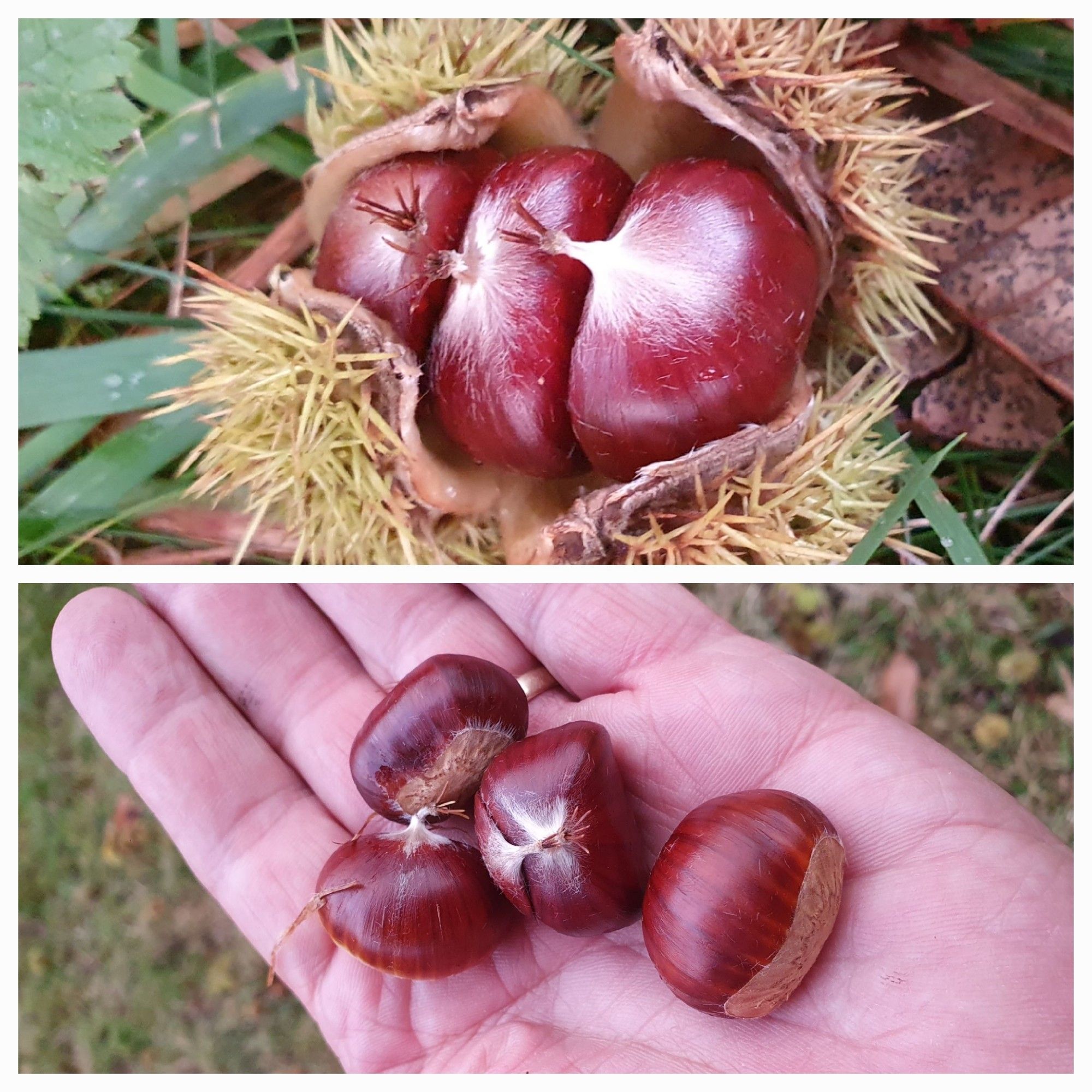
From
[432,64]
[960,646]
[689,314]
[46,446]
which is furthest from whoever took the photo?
[960,646]

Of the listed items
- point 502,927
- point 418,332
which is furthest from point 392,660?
point 418,332

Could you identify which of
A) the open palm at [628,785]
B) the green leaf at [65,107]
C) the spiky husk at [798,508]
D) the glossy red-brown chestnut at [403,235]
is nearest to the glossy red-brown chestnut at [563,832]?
the open palm at [628,785]

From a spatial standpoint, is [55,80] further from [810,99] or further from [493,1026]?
[493,1026]

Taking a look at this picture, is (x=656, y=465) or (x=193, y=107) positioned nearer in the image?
(x=656, y=465)

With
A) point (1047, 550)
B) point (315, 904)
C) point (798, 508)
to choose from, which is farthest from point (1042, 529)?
point (315, 904)

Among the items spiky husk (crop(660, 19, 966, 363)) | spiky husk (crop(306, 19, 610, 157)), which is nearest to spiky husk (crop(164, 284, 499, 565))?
spiky husk (crop(306, 19, 610, 157))

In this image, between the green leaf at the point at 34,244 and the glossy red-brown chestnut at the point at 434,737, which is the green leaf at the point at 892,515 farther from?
the green leaf at the point at 34,244

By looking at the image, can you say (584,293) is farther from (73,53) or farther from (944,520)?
(73,53)
